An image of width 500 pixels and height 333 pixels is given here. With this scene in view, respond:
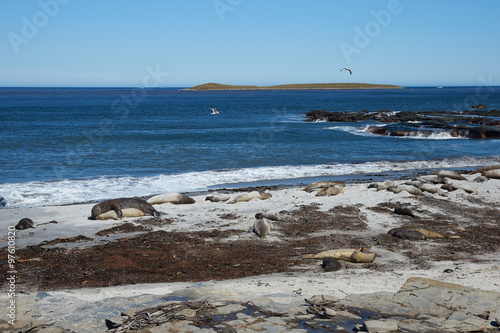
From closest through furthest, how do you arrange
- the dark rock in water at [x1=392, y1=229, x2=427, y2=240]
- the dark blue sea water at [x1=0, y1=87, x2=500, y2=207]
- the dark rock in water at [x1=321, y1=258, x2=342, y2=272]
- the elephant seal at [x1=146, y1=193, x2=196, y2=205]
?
the dark rock in water at [x1=321, y1=258, x2=342, y2=272] → the dark rock in water at [x1=392, y1=229, x2=427, y2=240] → the elephant seal at [x1=146, y1=193, x2=196, y2=205] → the dark blue sea water at [x1=0, y1=87, x2=500, y2=207]

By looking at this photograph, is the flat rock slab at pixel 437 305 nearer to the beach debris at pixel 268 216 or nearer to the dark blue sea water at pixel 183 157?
the beach debris at pixel 268 216

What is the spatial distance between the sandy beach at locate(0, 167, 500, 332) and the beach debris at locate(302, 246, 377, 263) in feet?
0.43

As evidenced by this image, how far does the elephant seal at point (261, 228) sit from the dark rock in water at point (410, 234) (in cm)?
318

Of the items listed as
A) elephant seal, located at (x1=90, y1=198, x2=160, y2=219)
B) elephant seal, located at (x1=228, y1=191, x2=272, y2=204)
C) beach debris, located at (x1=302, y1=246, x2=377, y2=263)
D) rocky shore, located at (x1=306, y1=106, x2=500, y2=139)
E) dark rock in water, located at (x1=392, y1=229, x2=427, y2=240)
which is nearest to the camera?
beach debris, located at (x1=302, y1=246, x2=377, y2=263)

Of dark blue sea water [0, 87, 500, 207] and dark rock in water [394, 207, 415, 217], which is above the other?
dark rock in water [394, 207, 415, 217]

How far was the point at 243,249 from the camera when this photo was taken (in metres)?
10.6

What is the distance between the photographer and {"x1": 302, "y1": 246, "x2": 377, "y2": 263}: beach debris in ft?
31.3

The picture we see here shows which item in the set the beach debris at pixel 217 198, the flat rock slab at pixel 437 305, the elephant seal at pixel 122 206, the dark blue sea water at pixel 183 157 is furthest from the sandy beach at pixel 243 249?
the dark blue sea water at pixel 183 157

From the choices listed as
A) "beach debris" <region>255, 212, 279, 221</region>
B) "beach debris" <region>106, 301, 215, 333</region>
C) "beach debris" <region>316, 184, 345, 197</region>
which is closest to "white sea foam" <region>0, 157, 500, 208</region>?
"beach debris" <region>316, 184, 345, 197</region>

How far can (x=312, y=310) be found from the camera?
6977mm

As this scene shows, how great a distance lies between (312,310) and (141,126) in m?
40.7

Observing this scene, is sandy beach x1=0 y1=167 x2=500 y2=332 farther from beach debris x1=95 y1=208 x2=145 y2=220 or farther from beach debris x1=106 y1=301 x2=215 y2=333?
beach debris x1=106 y1=301 x2=215 y2=333

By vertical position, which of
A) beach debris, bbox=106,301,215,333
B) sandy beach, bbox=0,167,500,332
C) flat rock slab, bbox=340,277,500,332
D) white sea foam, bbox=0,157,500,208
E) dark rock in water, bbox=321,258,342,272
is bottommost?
white sea foam, bbox=0,157,500,208

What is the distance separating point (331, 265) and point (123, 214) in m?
6.56
